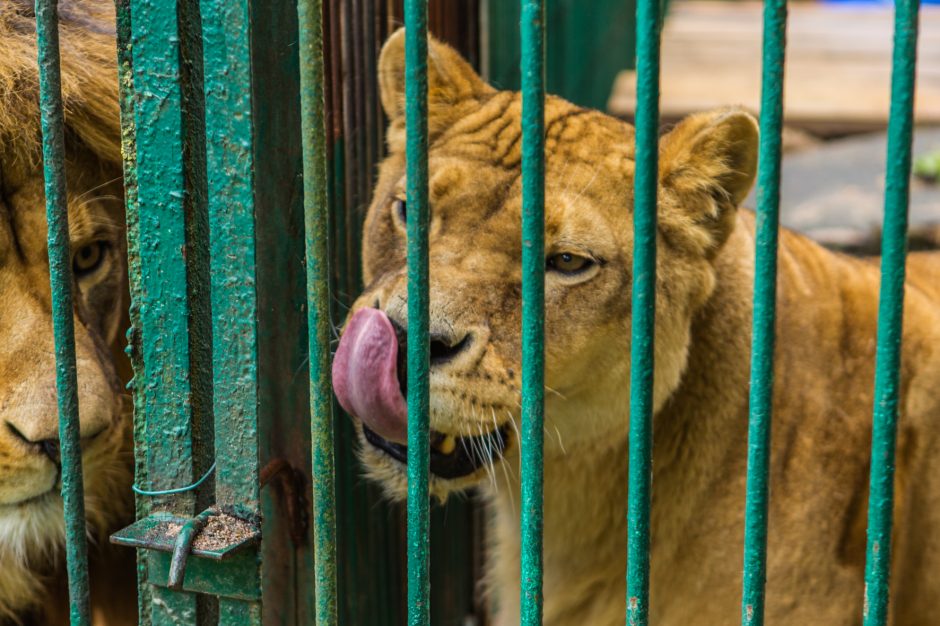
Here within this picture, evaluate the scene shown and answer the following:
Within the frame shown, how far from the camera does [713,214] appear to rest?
269 centimetres

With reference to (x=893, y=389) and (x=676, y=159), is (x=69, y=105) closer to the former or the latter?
(x=676, y=159)

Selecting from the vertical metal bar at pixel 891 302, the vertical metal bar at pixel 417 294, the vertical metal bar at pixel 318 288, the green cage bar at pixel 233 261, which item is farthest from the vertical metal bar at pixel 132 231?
the vertical metal bar at pixel 891 302

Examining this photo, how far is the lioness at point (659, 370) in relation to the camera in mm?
2514

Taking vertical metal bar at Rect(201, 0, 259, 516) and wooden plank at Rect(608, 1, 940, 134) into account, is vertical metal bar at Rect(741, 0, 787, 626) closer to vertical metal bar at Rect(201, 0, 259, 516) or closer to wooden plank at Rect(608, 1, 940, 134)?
vertical metal bar at Rect(201, 0, 259, 516)

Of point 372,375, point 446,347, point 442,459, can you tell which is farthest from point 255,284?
point 442,459

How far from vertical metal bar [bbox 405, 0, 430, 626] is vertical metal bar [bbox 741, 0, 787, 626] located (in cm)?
45

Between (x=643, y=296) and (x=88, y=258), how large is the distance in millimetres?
1530

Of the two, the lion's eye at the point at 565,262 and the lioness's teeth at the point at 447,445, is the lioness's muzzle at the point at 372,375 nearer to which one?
the lioness's teeth at the point at 447,445

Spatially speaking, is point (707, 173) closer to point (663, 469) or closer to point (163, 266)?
point (663, 469)

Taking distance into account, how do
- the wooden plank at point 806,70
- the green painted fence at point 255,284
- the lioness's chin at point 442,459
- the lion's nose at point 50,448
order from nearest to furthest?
the green painted fence at point 255,284 < the lion's nose at point 50,448 < the lioness's chin at point 442,459 < the wooden plank at point 806,70

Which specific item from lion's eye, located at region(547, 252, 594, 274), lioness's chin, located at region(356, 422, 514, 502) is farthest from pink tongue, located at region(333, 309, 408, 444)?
lion's eye, located at region(547, 252, 594, 274)

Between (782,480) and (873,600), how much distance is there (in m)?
1.29

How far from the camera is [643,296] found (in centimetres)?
155

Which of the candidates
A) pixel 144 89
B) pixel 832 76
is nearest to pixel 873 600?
pixel 144 89
